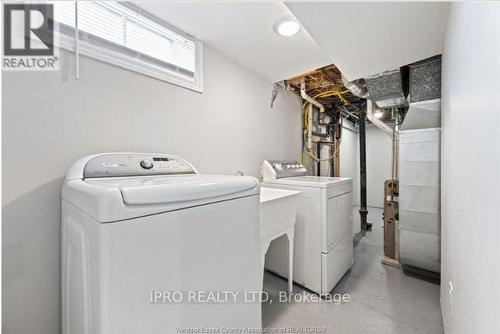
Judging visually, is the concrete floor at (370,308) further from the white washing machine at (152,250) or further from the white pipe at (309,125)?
the white pipe at (309,125)

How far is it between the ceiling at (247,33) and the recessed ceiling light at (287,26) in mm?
34

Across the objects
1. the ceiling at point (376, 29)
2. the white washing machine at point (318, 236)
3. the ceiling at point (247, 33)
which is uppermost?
the ceiling at point (247, 33)

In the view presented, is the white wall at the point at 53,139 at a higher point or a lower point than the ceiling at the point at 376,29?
lower

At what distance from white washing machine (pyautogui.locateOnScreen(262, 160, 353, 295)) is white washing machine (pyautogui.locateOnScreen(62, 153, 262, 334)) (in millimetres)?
853

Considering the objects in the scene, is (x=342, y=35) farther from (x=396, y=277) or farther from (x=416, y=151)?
(x=396, y=277)

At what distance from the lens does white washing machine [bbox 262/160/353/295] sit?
5.71 ft

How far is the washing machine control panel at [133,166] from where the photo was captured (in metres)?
1.00

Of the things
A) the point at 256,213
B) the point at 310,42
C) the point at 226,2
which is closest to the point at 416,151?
the point at 310,42

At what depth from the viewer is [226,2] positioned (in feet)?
4.11

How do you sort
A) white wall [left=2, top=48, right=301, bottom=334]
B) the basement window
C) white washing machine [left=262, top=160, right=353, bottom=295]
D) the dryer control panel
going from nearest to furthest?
white wall [left=2, top=48, right=301, bottom=334] → the basement window → white washing machine [left=262, top=160, right=353, bottom=295] → the dryer control panel

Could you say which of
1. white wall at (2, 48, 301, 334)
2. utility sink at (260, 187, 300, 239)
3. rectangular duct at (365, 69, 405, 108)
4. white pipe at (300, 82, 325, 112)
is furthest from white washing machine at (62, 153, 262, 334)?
white pipe at (300, 82, 325, 112)

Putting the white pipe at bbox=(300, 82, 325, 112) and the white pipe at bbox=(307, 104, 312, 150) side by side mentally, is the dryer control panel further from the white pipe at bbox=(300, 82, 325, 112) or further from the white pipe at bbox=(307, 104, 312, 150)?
the white pipe at bbox=(300, 82, 325, 112)

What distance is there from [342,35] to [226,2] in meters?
0.78
